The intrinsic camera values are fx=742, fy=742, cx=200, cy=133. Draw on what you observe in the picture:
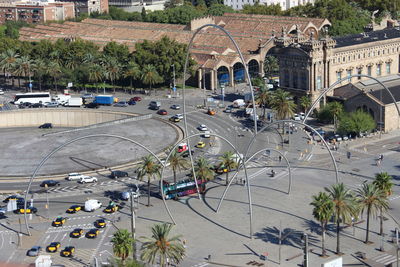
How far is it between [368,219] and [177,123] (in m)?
75.5

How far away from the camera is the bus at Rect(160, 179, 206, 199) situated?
124 meters

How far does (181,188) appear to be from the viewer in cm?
12494

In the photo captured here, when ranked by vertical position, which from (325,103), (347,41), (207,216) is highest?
(347,41)

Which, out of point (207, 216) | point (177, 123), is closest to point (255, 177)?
point (207, 216)

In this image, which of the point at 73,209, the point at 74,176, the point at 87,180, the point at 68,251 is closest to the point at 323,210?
the point at 68,251

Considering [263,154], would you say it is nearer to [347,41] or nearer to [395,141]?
[395,141]

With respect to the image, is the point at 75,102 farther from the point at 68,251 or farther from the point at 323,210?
the point at 323,210

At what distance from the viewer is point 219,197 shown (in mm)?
124688

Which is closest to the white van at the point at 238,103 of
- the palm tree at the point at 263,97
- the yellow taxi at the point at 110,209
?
the palm tree at the point at 263,97

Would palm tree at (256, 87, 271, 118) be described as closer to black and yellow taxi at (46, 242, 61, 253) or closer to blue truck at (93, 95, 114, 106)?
blue truck at (93, 95, 114, 106)

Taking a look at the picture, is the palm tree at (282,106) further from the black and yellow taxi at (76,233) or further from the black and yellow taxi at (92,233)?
the black and yellow taxi at (76,233)

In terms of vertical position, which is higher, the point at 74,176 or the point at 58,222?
the point at 74,176

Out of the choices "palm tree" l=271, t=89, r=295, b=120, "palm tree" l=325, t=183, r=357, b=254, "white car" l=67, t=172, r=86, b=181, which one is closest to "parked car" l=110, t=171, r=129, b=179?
"white car" l=67, t=172, r=86, b=181

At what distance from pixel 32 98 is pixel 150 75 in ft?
102
